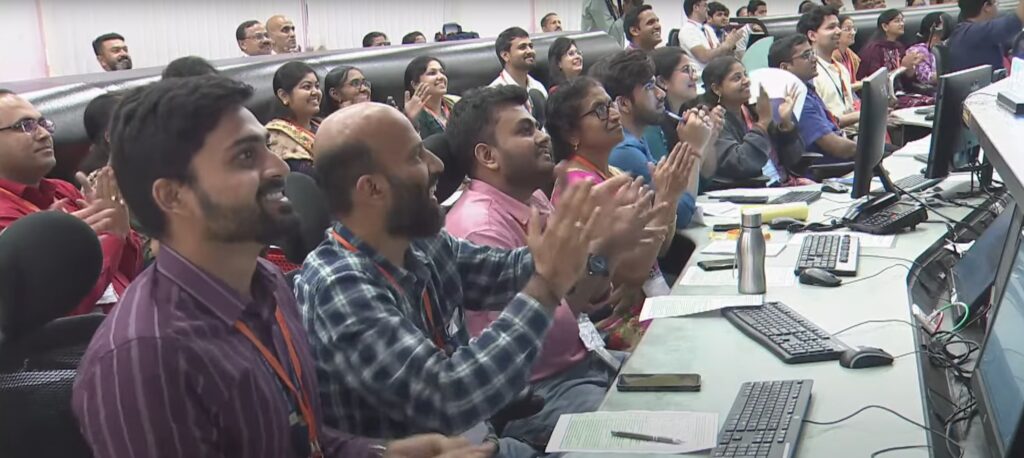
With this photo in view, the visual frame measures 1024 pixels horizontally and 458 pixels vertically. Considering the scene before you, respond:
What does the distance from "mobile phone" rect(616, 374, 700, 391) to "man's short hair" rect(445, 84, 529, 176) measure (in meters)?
0.82

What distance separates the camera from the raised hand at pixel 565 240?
1475 mm

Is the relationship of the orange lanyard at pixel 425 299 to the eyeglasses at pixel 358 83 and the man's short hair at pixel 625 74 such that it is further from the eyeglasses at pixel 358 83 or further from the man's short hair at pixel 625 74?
the eyeglasses at pixel 358 83

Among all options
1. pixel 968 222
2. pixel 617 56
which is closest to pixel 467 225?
pixel 617 56

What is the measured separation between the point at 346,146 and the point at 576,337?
2.68 feet

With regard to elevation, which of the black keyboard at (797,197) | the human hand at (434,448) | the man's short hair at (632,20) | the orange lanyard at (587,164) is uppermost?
the man's short hair at (632,20)

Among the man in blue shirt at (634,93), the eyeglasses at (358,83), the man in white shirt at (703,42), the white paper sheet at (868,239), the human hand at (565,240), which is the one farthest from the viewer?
the man in white shirt at (703,42)

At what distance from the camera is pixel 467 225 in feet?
7.09

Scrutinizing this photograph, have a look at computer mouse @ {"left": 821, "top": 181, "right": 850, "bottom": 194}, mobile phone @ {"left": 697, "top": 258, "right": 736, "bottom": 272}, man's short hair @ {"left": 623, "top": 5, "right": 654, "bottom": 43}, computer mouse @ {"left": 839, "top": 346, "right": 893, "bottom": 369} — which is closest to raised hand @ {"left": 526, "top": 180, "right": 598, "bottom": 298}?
computer mouse @ {"left": 839, "top": 346, "right": 893, "bottom": 369}

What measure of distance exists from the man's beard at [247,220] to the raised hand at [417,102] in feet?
12.0

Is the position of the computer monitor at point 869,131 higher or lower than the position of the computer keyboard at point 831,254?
higher

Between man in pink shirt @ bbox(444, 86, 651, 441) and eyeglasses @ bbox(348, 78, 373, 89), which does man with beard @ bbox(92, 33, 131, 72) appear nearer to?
eyeglasses @ bbox(348, 78, 373, 89)

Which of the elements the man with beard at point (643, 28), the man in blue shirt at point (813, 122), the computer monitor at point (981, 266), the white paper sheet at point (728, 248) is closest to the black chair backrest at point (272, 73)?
the man with beard at point (643, 28)

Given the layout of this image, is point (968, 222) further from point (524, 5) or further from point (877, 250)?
point (524, 5)

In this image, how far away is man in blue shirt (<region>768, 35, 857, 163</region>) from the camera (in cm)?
441
